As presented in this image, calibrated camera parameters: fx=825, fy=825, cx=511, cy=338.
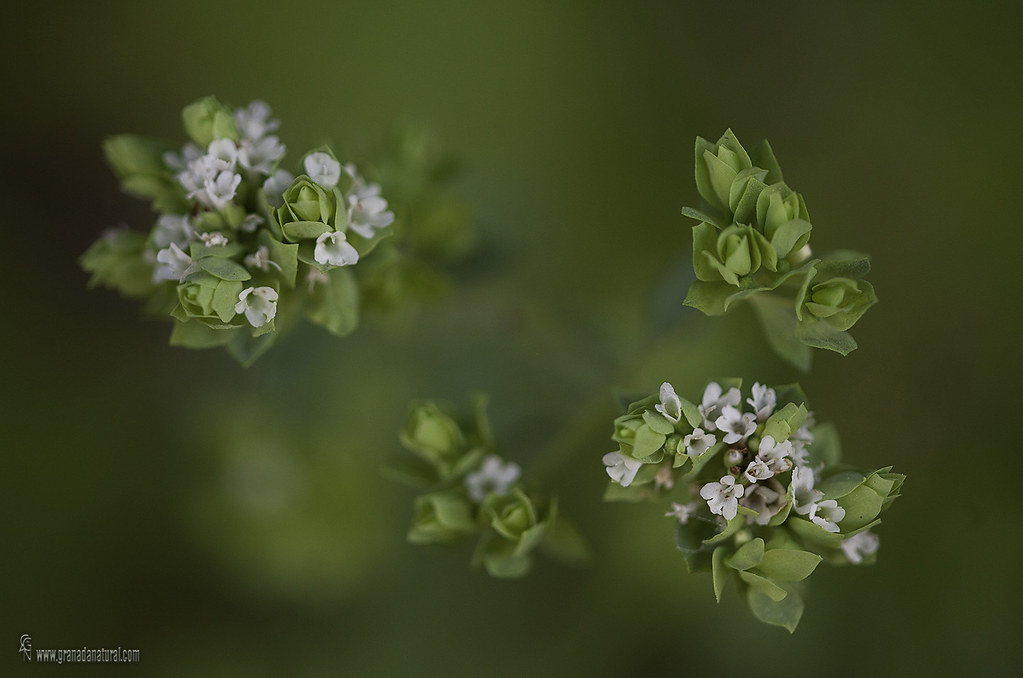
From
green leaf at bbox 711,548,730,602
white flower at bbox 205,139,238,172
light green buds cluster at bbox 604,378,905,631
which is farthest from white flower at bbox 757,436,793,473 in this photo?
white flower at bbox 205,139,238,172

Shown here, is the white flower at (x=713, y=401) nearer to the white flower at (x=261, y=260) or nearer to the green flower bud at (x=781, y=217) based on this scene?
the green flower bud at (x=781, y=217)

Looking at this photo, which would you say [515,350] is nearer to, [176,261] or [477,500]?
[477,500]

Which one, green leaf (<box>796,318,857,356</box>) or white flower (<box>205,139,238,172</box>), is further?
white flower (<box>205,139,238,172</box>)

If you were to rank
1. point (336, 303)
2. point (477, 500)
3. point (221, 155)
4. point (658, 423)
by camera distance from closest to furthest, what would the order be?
point (658, 423), point (221, 155), point (336, 303), point (477, 500)

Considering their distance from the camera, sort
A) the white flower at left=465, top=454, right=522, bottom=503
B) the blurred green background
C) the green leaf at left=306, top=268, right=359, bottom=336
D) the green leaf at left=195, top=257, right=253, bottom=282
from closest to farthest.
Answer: the green leaf at left=195, top=257, right=253, bottom=282 → the green leaf at left=306, top=268, right=359, bottom=336 → the white flower at left=465, top=454, right=522, bottom=503 → the blurred green background

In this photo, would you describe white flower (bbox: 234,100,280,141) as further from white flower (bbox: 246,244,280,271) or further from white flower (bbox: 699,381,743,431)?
white flower (bbox: 699,381,743,431)

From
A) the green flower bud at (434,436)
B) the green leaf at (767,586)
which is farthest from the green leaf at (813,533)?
the green flower bud at (434,436)

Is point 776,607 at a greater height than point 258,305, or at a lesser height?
lesser

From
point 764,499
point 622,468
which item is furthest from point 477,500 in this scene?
point 764,499
